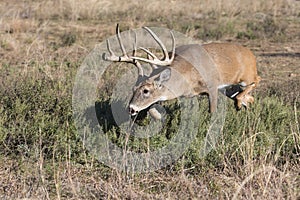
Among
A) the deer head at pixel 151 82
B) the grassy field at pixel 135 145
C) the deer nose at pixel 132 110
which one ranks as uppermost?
the deer head at pixel 151 82

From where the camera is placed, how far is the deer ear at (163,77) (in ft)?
22.3

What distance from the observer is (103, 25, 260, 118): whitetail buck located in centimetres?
671

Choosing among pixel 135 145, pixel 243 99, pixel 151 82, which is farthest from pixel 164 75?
pixel 243 99

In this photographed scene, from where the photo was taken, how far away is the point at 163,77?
682 centimetres

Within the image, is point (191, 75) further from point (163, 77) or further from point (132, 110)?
point (132, 110)

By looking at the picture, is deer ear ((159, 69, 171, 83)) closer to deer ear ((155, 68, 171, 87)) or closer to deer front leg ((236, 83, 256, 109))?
deer ear ((155, 68, 171, 87))

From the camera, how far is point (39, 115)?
695 cm

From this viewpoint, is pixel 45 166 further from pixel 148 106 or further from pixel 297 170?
pixel 297 170

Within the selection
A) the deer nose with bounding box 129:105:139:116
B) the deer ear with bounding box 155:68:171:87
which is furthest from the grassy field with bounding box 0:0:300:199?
the deer ear with bounding box 155:68:171:87

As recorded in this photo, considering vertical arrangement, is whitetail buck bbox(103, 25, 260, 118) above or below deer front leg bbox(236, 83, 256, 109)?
above

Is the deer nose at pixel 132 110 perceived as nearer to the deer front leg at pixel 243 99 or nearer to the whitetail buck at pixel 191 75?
the whitetail buck at pixel 191 75

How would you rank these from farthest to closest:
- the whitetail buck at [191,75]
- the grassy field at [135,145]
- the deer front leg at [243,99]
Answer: the deer front leg at [243,99] < the whitetail buck at [191,75] < the grassy field at [135,145]

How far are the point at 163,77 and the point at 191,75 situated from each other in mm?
408

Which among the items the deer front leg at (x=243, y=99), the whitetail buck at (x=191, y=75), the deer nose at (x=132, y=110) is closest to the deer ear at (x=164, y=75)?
the whitetail buck at (x=191, y=75)
